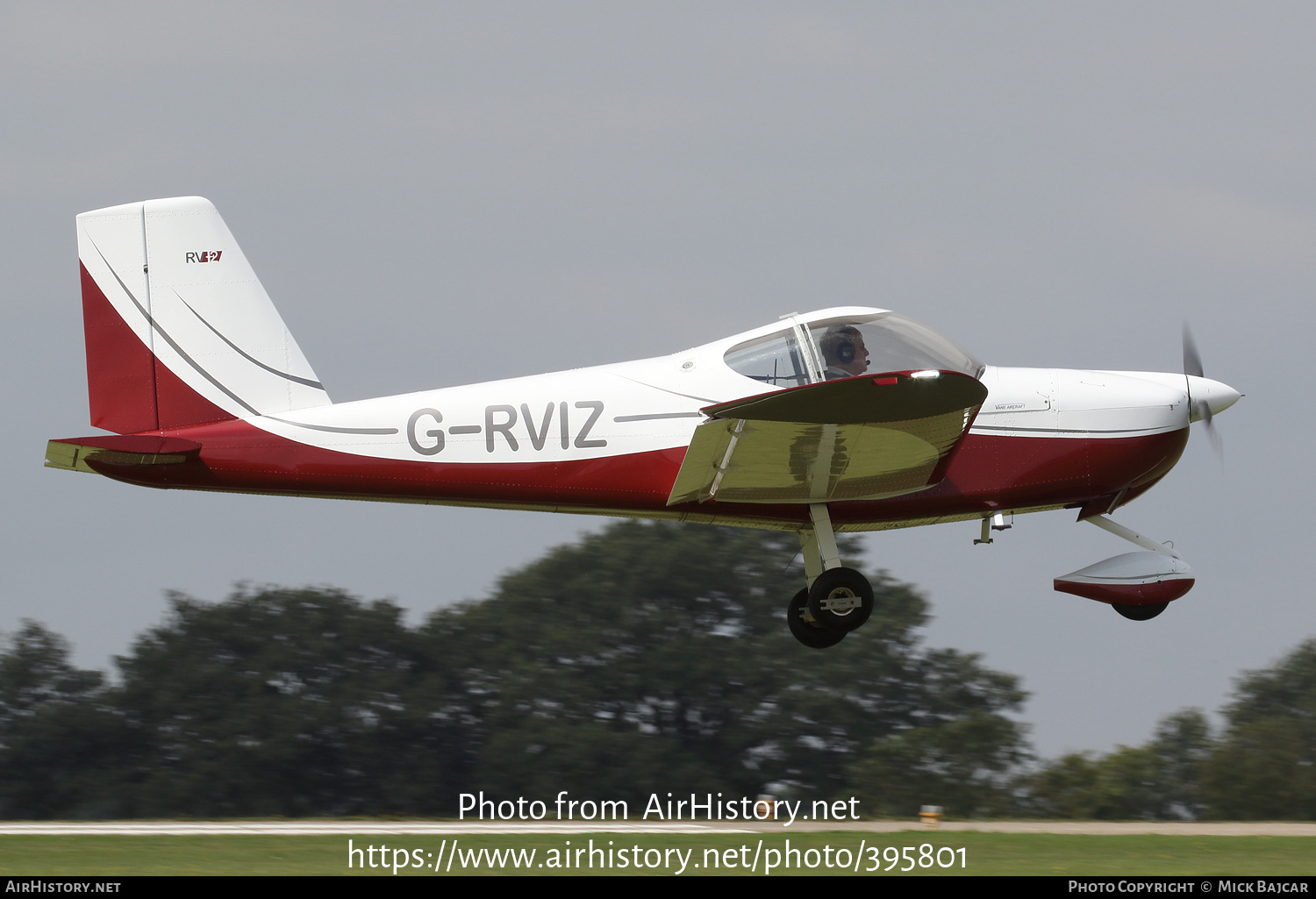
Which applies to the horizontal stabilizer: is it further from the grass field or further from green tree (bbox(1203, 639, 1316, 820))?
green tree (bbox(1203, 639, 1316, 820))

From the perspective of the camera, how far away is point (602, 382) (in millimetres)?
10297

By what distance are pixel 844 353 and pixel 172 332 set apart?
4.84m

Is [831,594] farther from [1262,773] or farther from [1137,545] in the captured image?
[1262,773]

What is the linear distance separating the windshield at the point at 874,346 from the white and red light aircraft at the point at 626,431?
0.01m

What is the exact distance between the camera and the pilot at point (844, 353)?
32.0 feet

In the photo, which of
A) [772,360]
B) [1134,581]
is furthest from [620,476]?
[1134,581]

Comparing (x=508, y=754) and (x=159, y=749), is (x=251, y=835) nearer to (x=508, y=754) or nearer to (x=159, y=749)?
(x=508, y=754)

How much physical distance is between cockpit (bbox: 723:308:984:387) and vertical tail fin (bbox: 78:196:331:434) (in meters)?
3.19

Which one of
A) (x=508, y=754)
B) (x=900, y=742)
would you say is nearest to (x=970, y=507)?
(x=900, y=742)

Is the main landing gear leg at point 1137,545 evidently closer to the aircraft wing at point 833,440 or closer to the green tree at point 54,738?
the aircraft wing at point 833,440

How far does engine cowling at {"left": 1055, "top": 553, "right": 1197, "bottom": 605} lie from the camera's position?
10.3 meters

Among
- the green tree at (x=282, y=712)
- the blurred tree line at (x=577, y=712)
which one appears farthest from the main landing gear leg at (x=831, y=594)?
the green tree at (x=282, y=712)

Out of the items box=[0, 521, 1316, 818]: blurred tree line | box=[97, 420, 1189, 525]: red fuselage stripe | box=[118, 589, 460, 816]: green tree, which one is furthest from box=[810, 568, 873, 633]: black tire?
box=[118, 589, 460, 816]: green tree

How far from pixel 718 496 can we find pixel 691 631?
2306 centimetres
